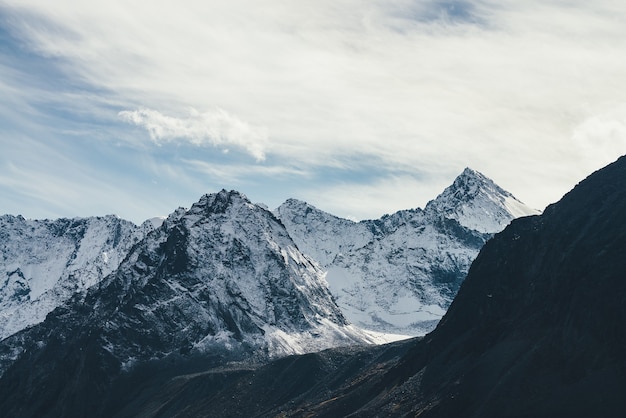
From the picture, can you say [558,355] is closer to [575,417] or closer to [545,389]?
[545,389]

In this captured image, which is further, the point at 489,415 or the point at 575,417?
the point at 489,415

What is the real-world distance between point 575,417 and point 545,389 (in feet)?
46.5

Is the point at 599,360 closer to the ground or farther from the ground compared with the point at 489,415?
farther from the ground

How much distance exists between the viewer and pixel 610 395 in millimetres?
178250

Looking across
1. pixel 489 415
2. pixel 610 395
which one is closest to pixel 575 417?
pixel 610 395

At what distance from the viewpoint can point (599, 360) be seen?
191 meters

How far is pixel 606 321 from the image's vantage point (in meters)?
199

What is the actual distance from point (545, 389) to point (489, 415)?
1258 cm

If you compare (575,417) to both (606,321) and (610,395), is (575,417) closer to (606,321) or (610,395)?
(610,395)

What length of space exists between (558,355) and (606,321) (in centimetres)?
1250

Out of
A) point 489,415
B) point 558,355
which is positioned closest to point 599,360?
point 558,355

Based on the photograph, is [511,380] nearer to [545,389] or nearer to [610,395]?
[545,389]

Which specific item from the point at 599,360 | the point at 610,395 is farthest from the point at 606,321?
the point at 610,395

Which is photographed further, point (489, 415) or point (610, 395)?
point (489, 415)
